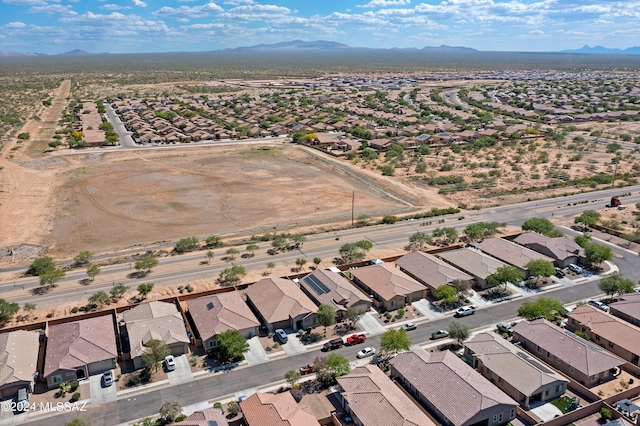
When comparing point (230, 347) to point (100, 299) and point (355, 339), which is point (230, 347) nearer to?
point (355, 339)

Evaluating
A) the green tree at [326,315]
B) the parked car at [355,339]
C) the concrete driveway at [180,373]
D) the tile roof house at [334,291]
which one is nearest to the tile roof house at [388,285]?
the tile roof house at [334,291]

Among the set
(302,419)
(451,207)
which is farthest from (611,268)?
(302,419)

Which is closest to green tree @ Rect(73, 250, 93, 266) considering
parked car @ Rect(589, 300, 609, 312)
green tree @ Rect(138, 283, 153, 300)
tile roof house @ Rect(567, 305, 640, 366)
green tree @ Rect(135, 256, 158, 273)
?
green tree @ Rect(135, 256, 158, 273)

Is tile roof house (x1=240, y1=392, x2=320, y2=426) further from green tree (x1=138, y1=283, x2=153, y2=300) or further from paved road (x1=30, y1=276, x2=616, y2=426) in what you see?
green tree (x1=138, y1=283, x2=153, y2=300)

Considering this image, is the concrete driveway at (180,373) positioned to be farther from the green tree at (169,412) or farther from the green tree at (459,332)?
the green tree at (459,332)

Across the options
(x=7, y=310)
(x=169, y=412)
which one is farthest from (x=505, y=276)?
(x=7, y=310)

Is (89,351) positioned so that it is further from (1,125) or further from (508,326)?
(1,125)
